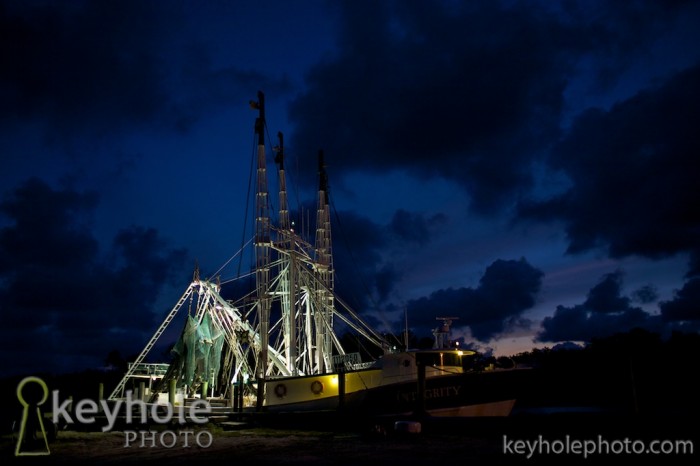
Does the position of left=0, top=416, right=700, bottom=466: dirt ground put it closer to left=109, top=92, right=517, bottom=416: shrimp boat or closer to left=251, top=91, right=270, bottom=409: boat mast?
left=109, top=92, right=517, bottom=416: shrimp boat

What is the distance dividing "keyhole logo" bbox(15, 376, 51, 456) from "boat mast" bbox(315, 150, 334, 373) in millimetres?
24423

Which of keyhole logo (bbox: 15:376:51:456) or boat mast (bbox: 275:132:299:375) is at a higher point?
boat mast (bbox: 275:132:299:375)

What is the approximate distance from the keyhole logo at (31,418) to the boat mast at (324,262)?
80.1ft

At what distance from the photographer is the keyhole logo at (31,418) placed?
1383cm

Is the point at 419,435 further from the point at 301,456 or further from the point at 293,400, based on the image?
the point at 293,400

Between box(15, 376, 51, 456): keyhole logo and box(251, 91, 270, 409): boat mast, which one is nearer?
box(15, 376, 51, 456): keyhole logo

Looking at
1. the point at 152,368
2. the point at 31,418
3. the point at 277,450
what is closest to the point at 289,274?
the point at 152,368

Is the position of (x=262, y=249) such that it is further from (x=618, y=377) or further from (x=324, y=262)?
(x=618, y=377)

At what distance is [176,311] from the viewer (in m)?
37.9

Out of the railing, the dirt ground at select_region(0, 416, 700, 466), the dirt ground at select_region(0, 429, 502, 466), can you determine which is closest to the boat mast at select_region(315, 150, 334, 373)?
the railing

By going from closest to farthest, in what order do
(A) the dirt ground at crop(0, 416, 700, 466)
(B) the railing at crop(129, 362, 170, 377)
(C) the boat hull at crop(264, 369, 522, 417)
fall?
1. (A) the dirt ground at crop(0, 416, 700, 466)
2. (C) the boat hull at crop(264, 369, 522, 417)
3. (B) the railing at crop(129, 362, 170, 377)

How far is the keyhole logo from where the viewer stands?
13.8 metres

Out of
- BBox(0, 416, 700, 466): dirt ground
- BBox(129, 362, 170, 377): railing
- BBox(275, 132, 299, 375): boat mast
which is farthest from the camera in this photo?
BBox(129, 362, 170, 377): railing

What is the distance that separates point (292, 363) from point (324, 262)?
31.9 ft
